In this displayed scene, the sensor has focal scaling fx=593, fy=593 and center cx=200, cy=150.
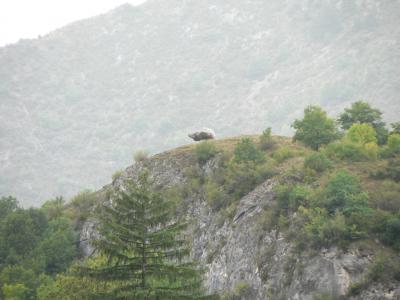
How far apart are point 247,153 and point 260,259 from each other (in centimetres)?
1243

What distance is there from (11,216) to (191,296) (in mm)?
47484

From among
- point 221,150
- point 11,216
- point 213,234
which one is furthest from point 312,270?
point 11,216

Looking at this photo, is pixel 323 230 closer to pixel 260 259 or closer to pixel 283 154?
pixel 260 259

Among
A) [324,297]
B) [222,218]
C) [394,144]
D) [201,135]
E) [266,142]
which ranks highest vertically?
[201,135]

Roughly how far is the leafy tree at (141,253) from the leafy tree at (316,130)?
31168mm

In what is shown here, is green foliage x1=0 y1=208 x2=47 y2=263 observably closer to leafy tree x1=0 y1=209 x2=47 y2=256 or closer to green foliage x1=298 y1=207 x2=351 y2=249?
leafy tree x1=0 y1=209 x2=47 y2=256

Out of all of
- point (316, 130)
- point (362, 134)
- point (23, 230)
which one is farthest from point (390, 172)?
point (23, 230)

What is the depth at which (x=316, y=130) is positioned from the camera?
5406 centimetres

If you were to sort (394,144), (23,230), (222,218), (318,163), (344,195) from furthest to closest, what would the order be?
1. (23,230)
2. (394,144)
3. (222,218)
4. (318,163)
5. (344,195)

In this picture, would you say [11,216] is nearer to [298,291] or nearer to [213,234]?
[213,234]

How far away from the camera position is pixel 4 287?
Answer: 51125 mm

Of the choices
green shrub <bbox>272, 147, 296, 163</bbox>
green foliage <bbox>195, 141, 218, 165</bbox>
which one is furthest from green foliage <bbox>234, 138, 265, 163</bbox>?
green foliage <bbox>195, 141, 218, 165</bbox>

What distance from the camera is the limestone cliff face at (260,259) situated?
33.2 meters

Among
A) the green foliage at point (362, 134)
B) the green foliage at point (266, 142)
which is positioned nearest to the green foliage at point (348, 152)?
the green foliage at point (362, 134)
